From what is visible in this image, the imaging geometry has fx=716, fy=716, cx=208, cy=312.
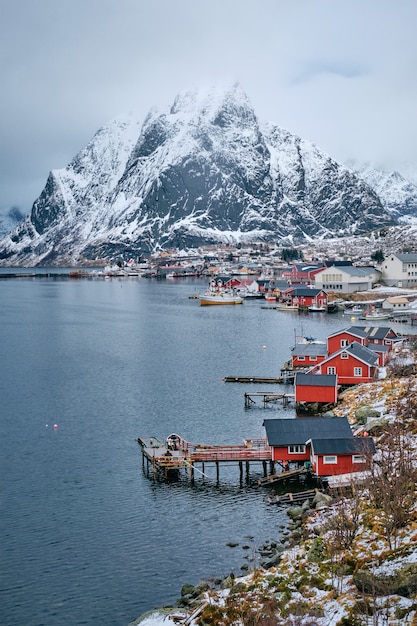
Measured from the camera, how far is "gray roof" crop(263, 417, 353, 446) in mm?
33375

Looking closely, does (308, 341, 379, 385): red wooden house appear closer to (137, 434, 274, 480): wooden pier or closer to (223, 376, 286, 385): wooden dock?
(223, 376, 286, 385): wooden dock

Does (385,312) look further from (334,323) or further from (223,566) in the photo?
(223,566)

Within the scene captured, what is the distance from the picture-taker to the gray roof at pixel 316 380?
44.1 metres

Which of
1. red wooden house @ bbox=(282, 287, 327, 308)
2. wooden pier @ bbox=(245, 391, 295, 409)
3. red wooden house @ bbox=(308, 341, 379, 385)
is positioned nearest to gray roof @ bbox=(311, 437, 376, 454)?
wooden pier @ bbox=(245, 391, 295, 409)

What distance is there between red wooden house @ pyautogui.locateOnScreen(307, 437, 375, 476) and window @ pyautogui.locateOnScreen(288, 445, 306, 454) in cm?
159

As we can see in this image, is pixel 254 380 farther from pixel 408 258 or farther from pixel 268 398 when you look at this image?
pixel 408 258

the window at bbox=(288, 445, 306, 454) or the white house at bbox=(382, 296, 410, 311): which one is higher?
the white house at bbox=(382, 296, 410, 311)

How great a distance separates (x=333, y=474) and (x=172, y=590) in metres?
10.9

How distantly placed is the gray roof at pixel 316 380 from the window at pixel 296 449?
428 inches

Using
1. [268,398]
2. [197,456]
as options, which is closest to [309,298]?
[268,398]

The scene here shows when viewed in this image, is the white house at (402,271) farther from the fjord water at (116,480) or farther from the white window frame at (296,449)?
the white window frame at (296,449)

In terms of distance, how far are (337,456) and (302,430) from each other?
277 centimetres

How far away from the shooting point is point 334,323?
89.2 m

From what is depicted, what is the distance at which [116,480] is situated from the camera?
108 feet
